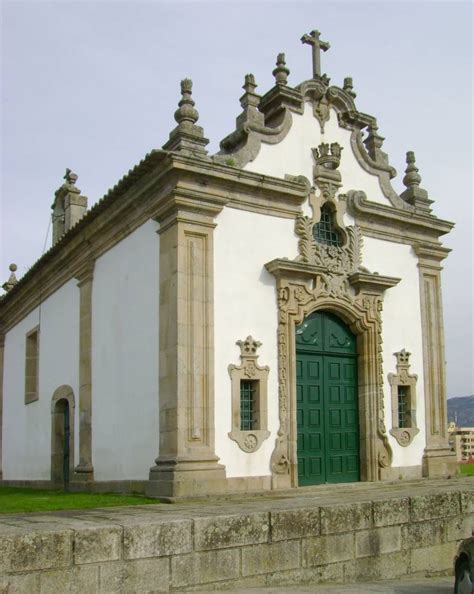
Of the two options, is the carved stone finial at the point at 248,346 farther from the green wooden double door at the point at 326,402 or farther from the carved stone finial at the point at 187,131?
the carved stone finial at the point at 187,131

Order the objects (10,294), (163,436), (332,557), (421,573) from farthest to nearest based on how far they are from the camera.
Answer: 1. (10,294)
2. (163,436)
3. (421,573)
4. (332,557)

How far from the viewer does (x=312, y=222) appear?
1297 centimetres

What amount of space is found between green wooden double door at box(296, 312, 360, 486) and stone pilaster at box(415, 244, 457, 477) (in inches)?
69.9

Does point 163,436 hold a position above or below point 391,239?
below

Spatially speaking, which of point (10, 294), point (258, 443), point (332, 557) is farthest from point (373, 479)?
point (10, 294)

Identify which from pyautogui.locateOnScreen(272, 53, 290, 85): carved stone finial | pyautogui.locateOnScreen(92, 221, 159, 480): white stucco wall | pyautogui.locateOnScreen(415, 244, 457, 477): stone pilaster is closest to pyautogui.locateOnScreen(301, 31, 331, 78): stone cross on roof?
pyautogui.locateOnScreen(272, 53, 290, 85): carved stone finial

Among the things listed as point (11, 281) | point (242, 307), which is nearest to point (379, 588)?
point (242, 307)

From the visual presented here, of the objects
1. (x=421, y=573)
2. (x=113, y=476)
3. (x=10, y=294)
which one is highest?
(x=10, y=294)

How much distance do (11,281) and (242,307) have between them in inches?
527

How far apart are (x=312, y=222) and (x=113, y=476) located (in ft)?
18.8

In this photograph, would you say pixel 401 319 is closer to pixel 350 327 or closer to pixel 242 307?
pixel 350 327

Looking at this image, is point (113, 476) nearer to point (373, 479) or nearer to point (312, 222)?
point (373, 479)

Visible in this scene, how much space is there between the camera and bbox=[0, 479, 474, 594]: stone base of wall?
623cm

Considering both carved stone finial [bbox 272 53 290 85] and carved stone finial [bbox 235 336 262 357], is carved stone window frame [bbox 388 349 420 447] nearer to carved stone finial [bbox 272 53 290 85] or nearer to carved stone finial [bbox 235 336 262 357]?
carved stone finial [bbox 235 336 262 357]
